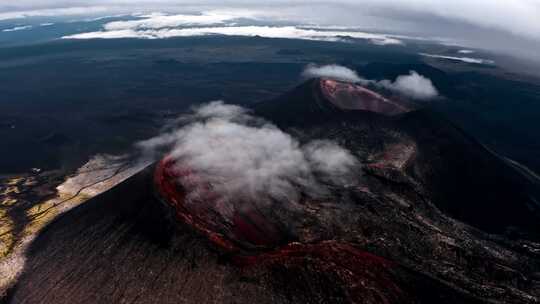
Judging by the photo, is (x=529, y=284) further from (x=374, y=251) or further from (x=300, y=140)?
(x=300, y=140)

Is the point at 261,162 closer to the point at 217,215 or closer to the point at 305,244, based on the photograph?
the point at 217,215

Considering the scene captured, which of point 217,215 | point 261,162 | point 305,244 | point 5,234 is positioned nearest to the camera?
point 305,244

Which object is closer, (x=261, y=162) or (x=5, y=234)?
(x=5, y=234)

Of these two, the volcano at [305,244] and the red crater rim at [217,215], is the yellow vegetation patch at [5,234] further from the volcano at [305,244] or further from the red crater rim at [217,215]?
the red crater rim at [217,215]

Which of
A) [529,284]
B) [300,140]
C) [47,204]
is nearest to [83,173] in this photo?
[47,204]

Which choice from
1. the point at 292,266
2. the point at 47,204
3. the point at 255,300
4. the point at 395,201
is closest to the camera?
the point at 255,300

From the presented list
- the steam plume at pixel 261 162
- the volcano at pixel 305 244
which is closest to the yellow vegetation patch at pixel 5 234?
the volcano at pixel 305 244

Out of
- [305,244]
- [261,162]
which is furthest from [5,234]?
[305,244]

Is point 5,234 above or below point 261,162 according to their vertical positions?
below

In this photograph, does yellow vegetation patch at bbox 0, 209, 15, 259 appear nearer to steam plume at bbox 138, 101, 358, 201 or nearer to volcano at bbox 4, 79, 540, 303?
volcano at bbox 4, 79, 540, 303
